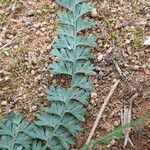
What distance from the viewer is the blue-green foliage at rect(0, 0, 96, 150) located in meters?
2.26

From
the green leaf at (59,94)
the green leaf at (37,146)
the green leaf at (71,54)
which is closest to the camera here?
the green leaf at (37,146)

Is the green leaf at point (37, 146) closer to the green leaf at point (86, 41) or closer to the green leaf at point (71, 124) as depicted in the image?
the green leaf at point (71, 124)

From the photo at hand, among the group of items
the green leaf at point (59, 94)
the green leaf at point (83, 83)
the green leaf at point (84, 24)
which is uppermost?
the green leaf at point (84, 24)

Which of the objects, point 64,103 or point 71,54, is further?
point 71,54

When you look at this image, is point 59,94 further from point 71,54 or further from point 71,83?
point 71,54

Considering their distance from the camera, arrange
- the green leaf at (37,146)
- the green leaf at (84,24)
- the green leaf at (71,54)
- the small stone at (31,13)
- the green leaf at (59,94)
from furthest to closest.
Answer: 1. the small stone at (31,13)
2. the green leaf at (84,24)
3. the green leaf at (71,54)
4. the green leaf at (59,94)
5. the green leaf at (37,146)

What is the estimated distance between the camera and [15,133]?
2.27 meters

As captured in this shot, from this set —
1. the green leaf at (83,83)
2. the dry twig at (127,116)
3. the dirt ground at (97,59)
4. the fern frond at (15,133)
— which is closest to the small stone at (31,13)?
the dirt ground at (97,59)

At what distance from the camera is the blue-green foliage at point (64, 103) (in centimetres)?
226

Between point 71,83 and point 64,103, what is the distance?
0.39 ft

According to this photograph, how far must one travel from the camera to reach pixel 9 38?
2.64 meters

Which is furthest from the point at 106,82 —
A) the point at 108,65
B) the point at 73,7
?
the point at 73,7

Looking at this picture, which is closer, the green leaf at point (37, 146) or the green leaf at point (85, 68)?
the green leaf at point (37, 146)

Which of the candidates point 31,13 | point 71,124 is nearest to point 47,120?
point 71,124
